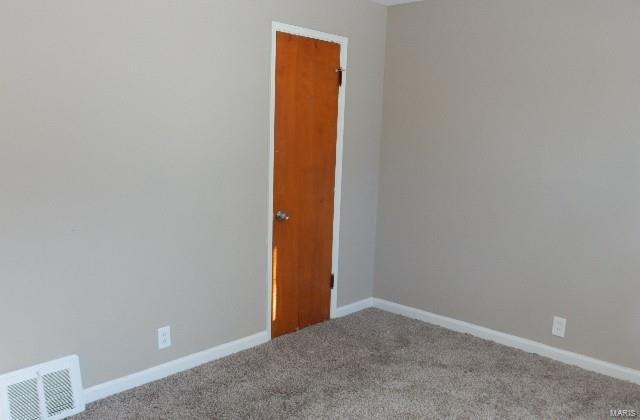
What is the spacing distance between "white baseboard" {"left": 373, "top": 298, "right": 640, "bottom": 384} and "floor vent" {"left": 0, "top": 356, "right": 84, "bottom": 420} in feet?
8.00

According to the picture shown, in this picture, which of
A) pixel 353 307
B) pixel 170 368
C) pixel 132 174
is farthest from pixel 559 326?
pixel 132 174

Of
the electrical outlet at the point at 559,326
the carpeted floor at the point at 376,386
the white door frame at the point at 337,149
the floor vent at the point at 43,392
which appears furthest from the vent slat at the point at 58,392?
the electrical outlet at the point at 559,326

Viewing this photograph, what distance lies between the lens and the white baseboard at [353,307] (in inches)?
159

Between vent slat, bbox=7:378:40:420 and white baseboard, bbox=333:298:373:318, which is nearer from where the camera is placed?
vent slat, bbox=7:378:40:420

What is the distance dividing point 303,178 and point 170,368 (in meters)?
1.52

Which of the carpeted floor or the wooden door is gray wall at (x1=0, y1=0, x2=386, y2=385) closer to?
the wooden door

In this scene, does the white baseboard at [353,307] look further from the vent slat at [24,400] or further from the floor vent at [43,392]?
the vent slat at [24,400]

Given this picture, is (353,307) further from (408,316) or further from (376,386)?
(376,386)

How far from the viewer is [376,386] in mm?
2926

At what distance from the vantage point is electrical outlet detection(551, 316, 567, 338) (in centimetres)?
332

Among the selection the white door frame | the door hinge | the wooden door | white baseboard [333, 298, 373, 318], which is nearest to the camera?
the white door frame

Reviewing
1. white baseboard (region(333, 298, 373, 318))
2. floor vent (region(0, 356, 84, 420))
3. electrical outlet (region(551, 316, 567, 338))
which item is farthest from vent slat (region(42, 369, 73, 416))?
electrical outlet (region(551, 316, 567, 338))

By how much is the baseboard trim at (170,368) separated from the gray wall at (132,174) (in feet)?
0.16

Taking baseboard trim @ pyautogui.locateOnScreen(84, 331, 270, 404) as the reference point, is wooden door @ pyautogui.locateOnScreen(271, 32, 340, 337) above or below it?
above
